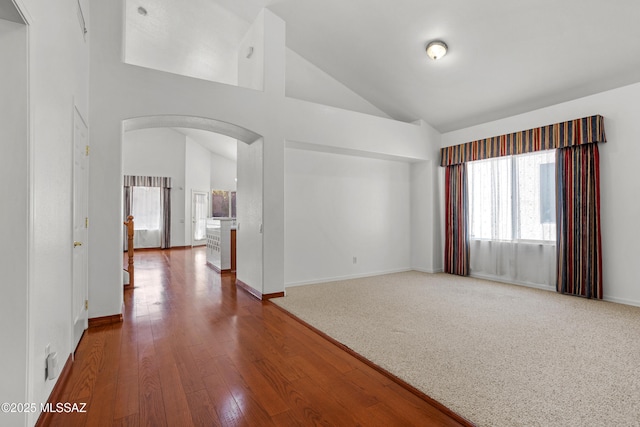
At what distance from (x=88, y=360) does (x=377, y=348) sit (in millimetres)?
2306

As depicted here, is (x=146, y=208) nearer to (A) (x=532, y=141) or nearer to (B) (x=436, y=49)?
(B) (x=436, y=49)

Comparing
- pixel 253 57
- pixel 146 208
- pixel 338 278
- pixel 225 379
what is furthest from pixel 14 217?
pixel 146 208

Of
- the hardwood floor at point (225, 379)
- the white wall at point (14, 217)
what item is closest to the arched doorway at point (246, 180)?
the hardwood floor at point (225, 379)

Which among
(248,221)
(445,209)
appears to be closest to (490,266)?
(445,209)

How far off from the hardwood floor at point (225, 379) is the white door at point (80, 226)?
0.23 metres

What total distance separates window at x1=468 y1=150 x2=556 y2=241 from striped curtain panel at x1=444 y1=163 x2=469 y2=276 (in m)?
0.13

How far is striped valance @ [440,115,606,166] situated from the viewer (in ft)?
13.6

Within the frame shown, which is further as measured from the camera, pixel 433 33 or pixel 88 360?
pixel 433 33

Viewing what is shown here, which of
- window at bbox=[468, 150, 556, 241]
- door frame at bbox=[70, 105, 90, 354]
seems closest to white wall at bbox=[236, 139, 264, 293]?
door frame at bbox=[70, 105, 90, 354]

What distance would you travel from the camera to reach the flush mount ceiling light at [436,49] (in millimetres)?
4066

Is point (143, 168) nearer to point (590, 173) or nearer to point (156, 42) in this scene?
point (156, 42)

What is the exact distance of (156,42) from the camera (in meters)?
4.94

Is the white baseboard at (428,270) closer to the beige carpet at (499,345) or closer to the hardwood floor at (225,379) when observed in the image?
the beige carpet at (499,345)

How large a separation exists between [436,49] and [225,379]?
4.42 meters
